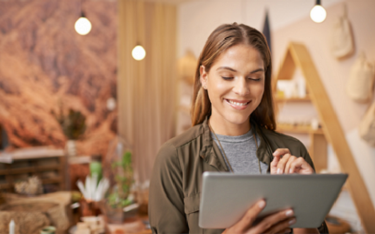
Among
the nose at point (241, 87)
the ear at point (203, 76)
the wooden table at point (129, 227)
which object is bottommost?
the wooden table at point (129, 227)

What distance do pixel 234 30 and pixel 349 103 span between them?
2101mm

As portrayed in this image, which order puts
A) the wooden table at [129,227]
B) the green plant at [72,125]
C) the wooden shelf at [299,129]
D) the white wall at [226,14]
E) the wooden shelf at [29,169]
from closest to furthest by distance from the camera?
the wooden table at [129,227] → the wooden shelf at [299,129] → the white wall at [226,14] → the wooden shelf at [29,169] → the green plant at [72,125]

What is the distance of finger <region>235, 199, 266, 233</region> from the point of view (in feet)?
2.80

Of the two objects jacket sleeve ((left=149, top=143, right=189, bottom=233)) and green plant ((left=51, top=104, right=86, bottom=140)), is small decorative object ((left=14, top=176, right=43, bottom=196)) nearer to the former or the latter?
green plant ((left=51, top=104, right=86, bottom=140))

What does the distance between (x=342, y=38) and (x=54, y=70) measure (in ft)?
13.5

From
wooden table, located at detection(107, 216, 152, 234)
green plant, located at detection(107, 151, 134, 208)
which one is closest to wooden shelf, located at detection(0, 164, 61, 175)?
green plant, located at detection(107, 151, 134, 208)

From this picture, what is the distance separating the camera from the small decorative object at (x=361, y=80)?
2449 mm

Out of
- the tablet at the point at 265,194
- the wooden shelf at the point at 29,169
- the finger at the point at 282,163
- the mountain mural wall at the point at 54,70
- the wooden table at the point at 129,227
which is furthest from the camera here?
the mountain mural wall at the point at 54,70

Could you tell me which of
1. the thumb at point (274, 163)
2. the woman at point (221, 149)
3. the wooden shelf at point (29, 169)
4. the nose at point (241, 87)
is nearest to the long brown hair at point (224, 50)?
the woman at point (221, 149)

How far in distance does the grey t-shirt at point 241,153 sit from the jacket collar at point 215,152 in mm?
22

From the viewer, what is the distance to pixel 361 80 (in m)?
2.49

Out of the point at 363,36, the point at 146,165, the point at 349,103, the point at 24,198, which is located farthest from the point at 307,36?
the point at 146,165

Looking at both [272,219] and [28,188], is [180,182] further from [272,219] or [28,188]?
[28,188]

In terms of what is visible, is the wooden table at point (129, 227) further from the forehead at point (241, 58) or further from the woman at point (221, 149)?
the forehead at point (241, 58)
